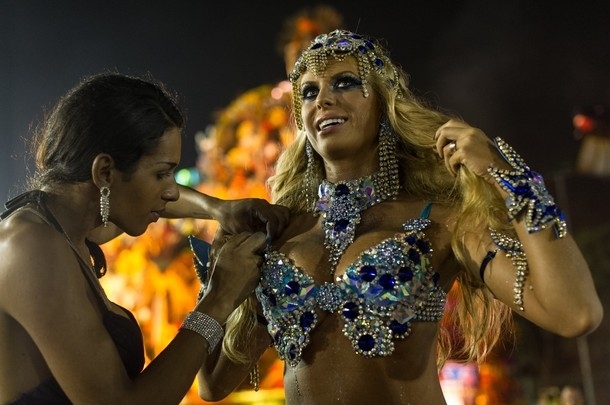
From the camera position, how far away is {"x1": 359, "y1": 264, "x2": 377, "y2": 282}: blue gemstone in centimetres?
200

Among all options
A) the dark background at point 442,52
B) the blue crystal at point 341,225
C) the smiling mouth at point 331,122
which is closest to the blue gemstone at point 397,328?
the blue crystal at point 341,225

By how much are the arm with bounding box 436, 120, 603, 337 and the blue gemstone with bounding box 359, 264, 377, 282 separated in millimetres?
300

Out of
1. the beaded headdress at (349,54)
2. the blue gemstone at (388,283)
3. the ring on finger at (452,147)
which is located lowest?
the blue gemstone at (388,283)

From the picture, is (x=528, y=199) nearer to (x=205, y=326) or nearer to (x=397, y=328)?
(x=397, y=328)

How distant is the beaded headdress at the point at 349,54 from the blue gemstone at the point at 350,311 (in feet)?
2.07

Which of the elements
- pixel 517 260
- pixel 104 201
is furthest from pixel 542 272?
pixel 104 201

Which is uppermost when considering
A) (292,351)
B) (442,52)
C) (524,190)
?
(442,52)

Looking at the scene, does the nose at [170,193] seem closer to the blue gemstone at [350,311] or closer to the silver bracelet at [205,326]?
the silver bracelet at [205,326]

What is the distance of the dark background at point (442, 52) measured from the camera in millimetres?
7270

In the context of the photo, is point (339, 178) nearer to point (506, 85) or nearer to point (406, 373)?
point (406, 373)

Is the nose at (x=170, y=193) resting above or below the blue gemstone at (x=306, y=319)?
above

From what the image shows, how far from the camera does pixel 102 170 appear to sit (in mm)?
1726

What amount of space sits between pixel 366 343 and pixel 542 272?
0.50 m

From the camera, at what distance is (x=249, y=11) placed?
7984 mm
